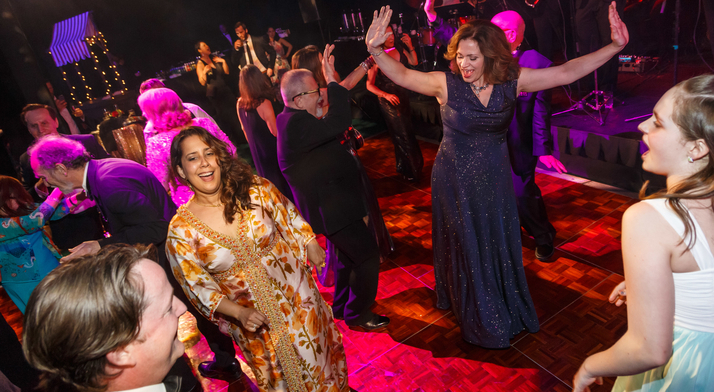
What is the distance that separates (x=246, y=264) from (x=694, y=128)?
158cm

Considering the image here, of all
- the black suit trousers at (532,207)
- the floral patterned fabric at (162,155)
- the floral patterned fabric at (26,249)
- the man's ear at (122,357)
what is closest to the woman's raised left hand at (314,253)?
the man's ear at (122,357)

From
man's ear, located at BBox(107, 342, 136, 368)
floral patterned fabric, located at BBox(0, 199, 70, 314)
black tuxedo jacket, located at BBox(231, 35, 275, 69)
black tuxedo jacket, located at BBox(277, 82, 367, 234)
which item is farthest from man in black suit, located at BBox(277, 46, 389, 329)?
black tuxedo jacket, located at BBox(231, 35, 275, 69)

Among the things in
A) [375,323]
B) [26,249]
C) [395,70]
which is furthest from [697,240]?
[26,249]

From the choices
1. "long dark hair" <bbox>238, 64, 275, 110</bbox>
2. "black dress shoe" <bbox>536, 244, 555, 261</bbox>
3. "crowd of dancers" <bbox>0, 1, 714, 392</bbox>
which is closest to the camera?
"crowd of dancers" <bbox>0, 1, 714, 392</bbox>

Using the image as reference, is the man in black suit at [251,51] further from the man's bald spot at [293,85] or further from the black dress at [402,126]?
the man's bald spot at [293,85]

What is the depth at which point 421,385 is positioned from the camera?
2240mm

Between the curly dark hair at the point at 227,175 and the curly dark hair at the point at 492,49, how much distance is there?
132cm

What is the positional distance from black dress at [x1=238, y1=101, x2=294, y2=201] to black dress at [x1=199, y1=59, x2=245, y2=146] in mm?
3139

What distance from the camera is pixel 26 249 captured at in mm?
2500

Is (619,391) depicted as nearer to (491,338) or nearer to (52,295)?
(491,338)

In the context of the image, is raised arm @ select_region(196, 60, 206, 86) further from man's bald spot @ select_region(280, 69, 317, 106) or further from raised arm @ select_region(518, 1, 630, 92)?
raised arm @ select_region(518, 1, 630, 92)

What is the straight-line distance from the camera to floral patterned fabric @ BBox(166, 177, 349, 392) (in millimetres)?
1664

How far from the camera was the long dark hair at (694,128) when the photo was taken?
36.5 inches

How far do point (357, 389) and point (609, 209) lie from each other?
2.69 m
